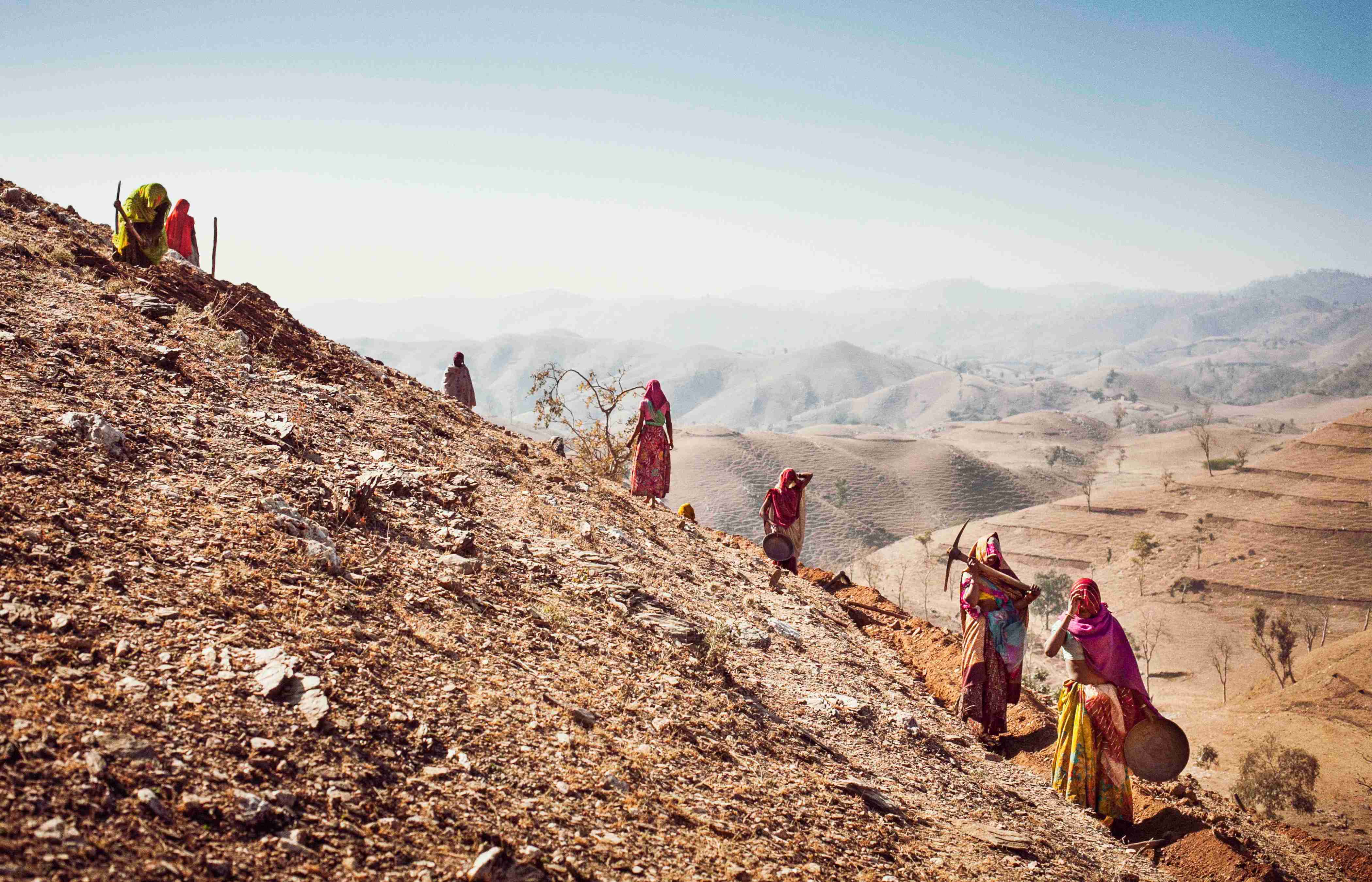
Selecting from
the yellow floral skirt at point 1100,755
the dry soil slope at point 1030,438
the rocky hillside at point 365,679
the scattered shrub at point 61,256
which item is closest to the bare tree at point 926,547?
the yellow floral skirt at point 1100,755

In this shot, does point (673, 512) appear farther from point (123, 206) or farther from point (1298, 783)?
point (1298, 783)

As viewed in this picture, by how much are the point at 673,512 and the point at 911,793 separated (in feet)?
21.3

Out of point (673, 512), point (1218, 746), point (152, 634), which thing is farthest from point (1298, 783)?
point (152, 634)

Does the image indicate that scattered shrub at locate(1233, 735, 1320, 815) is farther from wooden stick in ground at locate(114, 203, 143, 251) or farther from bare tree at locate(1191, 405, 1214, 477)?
bare tree at locate(1191, 405, 1214, 477)

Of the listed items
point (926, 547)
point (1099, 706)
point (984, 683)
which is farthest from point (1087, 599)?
point (926, 547)

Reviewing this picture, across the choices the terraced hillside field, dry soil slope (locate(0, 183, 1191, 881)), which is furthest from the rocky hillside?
the terraced hillside field

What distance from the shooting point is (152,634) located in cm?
306

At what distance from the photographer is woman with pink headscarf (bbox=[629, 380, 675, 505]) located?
10.1 metres

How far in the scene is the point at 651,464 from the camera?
10.4m

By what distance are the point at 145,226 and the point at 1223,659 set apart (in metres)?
43.6

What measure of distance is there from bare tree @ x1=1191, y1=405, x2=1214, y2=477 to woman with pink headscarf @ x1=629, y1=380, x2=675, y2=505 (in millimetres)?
74083

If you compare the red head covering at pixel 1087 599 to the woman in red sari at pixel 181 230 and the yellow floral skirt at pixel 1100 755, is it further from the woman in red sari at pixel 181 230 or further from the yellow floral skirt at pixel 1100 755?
the woman in red sari at pixel 181 230

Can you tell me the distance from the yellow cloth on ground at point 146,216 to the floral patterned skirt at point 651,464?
5.45 m

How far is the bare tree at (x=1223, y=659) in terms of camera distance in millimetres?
33312
